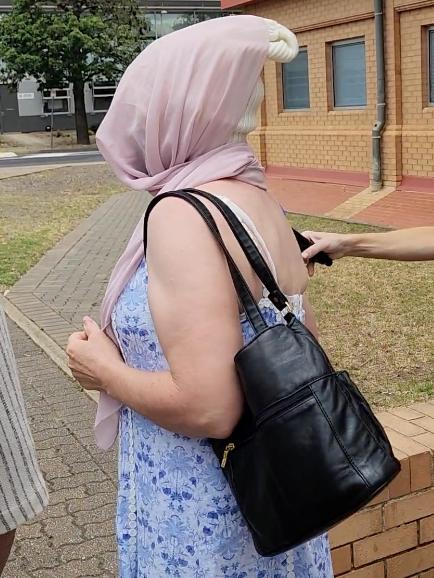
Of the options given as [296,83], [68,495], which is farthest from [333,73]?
[68,495]

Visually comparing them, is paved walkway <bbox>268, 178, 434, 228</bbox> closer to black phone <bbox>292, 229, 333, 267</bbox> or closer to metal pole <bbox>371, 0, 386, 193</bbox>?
metal pole <bbox>371, 0, 386, 193</bbox>

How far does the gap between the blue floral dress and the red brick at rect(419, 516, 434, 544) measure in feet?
3.60

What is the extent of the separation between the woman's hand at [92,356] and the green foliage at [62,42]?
42.1 m

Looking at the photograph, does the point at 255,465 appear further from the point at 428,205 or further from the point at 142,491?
the point at 428,205

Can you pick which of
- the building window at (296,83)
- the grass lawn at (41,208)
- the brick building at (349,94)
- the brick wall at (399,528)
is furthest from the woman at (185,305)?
the building window at (296,83)

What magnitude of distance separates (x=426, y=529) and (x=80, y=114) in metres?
43.9

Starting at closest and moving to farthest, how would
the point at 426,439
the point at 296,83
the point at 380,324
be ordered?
1. the point at 426,439
2. the point at 380,324
3. the point at 296,83

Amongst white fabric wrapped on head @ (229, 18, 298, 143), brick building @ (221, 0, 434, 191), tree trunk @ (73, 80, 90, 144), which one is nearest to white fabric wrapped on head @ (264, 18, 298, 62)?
white fabric wrapped on head @ (229, 18, 298, 143)

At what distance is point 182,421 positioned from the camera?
178 cm

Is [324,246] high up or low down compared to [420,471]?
up

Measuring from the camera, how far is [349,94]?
15164 millimetres

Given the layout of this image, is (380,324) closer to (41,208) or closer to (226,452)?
(226,452)

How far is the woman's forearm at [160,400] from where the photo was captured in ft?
5.74

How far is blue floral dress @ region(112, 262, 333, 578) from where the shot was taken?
1896mm
